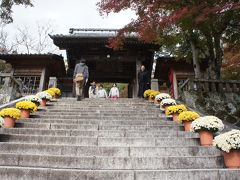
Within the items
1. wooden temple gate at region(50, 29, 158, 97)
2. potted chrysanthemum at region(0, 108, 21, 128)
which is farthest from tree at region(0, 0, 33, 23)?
potted chrysanthemum at region(0, 108, 21, 128)

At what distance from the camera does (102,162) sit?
5.98m

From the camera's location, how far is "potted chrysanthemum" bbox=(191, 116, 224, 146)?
23.5 ft

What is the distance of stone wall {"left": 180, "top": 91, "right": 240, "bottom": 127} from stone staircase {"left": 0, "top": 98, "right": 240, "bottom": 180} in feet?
7.56

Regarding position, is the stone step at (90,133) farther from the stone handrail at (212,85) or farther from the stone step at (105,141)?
the stone handrail at (212,85)

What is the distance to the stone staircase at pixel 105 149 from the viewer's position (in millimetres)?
5277

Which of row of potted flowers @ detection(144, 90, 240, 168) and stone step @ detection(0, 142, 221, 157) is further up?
row of potted flowers @ detection(144, 90, 240, 168)

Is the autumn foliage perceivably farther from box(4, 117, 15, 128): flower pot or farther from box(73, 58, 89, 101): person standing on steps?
box(4, 117, 15, 128): flower pot

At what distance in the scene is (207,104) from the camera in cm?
1265

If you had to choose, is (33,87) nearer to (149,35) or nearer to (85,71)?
(85,71)

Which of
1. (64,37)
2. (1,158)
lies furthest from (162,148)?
(64,37)

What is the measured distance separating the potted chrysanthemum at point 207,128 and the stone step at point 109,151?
479mm

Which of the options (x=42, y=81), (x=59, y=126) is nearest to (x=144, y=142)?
(x=59, y=126)

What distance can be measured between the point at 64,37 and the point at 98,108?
8450 mm

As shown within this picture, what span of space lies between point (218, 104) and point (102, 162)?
28.0 ft
